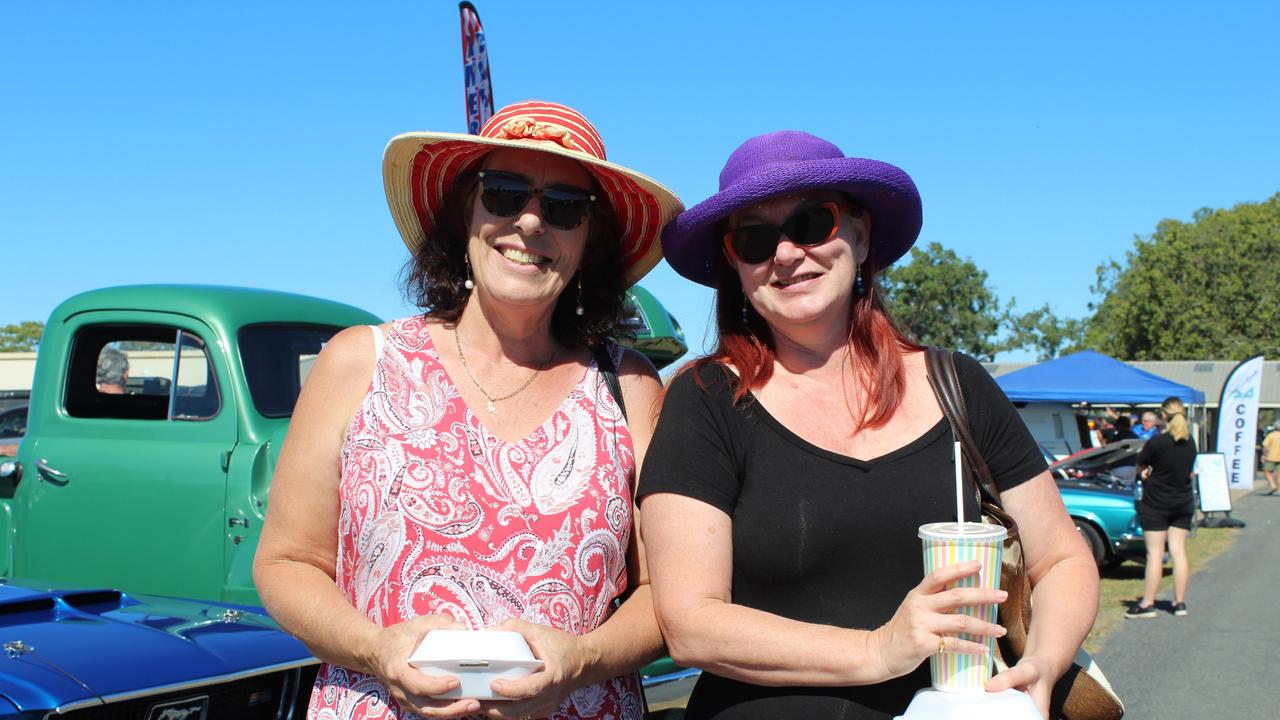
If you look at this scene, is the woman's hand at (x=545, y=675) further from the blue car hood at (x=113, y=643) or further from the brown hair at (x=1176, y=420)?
the brown hair at (x=1176, y=420)

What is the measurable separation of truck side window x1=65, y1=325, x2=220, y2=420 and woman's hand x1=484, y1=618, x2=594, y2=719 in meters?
3.24

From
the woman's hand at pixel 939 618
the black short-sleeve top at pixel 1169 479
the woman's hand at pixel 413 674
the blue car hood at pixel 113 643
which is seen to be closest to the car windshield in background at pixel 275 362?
the blue car hood at pixel 113 643

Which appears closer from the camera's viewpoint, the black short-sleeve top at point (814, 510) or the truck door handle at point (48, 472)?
the black short-sleeve top at point (814, 510)

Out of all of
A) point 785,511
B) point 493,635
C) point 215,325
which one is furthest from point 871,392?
point 215,325

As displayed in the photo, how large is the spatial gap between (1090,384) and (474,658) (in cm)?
1922

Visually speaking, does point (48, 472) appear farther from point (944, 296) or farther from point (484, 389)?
point (944, 296)

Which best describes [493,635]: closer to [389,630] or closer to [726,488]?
[389,630]

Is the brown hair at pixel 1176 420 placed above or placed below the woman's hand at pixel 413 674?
below

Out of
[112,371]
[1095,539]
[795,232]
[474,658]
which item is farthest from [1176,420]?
[474,658]

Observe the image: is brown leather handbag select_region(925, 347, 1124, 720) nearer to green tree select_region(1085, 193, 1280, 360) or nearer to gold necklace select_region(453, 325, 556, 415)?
gold necklace select_region(453, 325, 556, 415)

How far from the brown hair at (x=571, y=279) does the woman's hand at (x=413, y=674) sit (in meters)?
0.76

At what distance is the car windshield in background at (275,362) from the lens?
463cm

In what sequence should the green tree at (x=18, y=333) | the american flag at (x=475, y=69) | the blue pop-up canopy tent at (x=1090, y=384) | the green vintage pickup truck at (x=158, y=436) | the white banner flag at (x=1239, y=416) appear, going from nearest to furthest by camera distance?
the green vintage pickup truck at (x=158, y=436) < the american flag at (x=475, y=69) < the white banner flag at (x=1239, y=416) < the blue pop-up canopy tent at (x=1090, y=384) < the green tree at (x=18, y=333)

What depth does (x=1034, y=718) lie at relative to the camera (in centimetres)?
149
